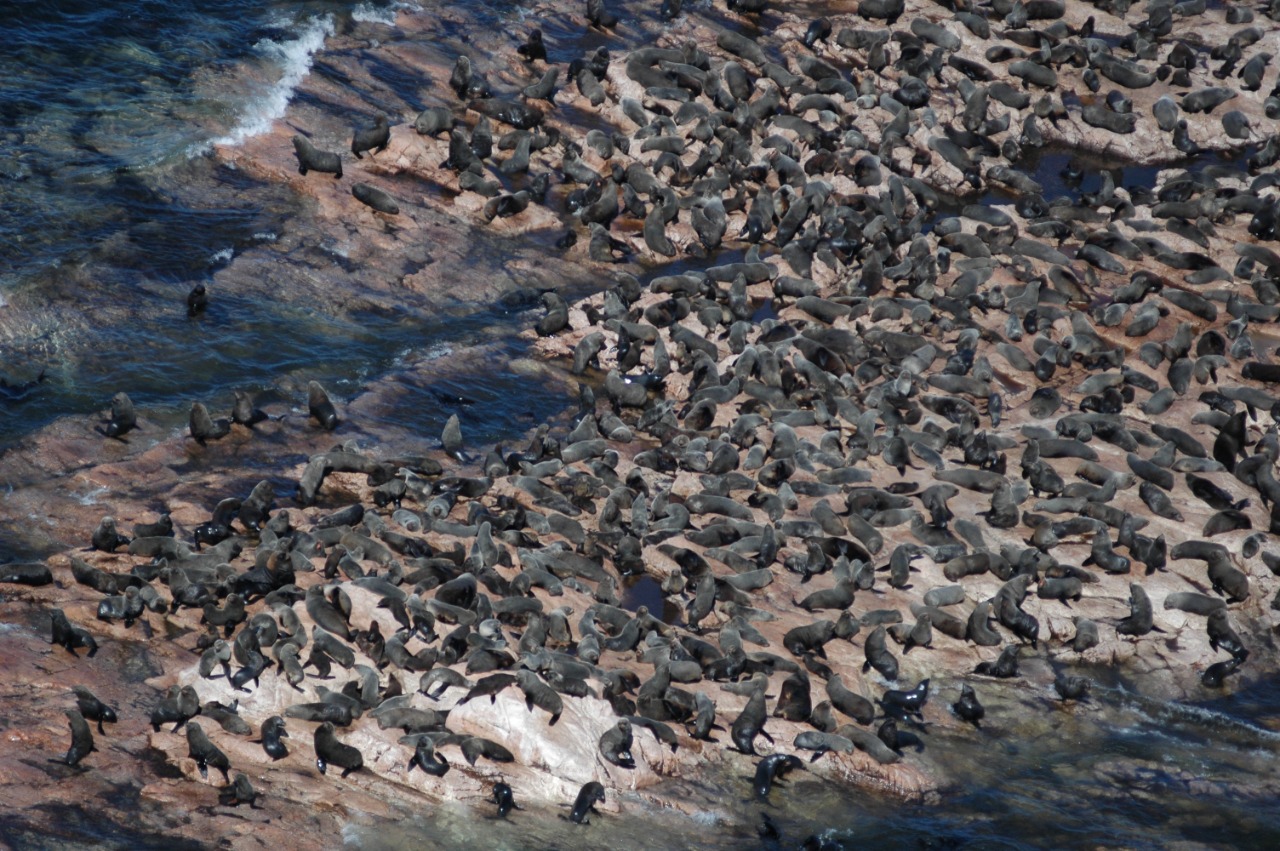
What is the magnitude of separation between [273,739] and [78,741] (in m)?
2.05

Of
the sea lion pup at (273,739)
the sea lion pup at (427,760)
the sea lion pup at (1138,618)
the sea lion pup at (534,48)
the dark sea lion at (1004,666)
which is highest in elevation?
the sea lion pup at (534,48)

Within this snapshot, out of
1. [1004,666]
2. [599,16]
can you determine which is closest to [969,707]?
[1004,666]

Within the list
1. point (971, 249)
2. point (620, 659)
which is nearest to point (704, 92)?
point (971, 249)

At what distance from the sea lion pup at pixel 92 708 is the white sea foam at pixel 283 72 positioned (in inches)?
601

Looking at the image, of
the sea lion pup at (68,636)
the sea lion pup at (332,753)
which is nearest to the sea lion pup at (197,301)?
the sea lion pup at (68,636)

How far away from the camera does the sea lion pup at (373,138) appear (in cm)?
2681

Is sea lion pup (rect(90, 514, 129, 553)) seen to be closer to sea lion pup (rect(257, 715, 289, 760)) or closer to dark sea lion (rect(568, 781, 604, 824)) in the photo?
sea lion pup (rect(257, 715, 289, 760))

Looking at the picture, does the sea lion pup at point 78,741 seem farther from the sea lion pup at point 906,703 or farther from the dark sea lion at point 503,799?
the sea lion pup at point 906,703

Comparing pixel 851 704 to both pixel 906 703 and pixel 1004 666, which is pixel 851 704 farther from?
pixel 1004 666

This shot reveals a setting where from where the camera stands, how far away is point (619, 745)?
15359 millimetres

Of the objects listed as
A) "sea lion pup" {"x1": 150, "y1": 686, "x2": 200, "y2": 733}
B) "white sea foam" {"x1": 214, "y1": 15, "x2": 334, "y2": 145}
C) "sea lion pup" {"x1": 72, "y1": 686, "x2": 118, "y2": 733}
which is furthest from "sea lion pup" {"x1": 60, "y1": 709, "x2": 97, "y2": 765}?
"white sea foam" {"x1": 214, "y1": 15, "x2": 334, "y2": 145}

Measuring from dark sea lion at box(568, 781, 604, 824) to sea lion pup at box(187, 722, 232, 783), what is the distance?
12.7ft

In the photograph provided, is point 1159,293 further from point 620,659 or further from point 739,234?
point 620,659

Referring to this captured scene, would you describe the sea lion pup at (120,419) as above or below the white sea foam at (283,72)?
below
